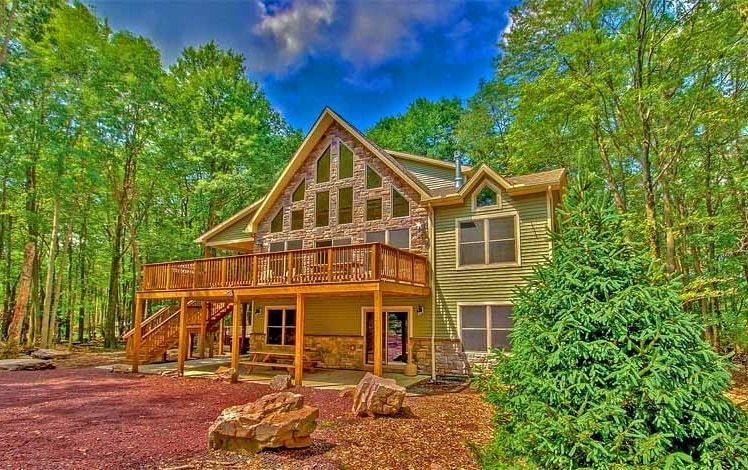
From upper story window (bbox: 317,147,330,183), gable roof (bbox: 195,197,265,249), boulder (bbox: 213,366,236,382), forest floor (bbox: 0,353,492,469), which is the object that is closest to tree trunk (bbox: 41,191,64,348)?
gable roof (bbox: 195,197,265,249)

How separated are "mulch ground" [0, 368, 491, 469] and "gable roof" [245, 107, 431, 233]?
6.44 metres

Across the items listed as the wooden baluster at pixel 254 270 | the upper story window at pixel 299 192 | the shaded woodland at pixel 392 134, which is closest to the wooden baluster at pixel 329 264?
the wooden baluster at pixel 254 270

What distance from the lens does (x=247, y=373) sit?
13422mm

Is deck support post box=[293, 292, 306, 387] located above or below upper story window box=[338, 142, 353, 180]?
below

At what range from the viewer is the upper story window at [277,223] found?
15.6 meters

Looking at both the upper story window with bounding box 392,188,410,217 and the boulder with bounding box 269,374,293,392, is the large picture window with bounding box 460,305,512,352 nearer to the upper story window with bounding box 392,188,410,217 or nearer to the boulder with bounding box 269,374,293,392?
the upper story window with bounding box 392,188,410,217

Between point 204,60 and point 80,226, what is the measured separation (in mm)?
12428

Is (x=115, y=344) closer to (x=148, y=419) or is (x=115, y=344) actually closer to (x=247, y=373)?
(x=247, y=373)

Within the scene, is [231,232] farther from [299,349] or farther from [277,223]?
[299,349]

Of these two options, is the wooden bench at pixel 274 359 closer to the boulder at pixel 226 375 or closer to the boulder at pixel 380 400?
the boulder at pixel 226 375

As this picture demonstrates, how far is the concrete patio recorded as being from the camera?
1125 centimetres

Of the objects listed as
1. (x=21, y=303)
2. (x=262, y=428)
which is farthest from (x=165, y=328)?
(x=262, y=428)

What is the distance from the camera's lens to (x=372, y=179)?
46.3 feet

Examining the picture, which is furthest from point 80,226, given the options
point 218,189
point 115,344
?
point 218,189
